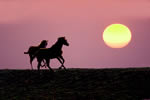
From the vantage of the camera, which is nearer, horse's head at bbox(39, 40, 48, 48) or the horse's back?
horse's head at bbox(39, 40, 48, 48)
